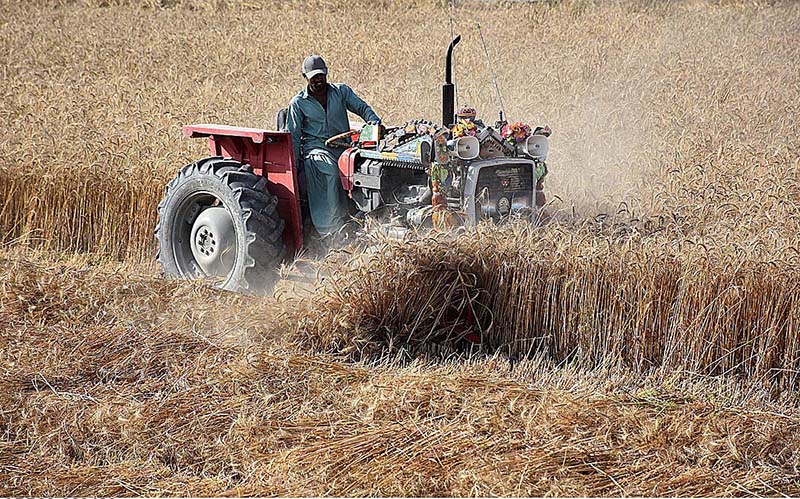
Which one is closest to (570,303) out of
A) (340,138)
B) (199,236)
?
(340,138)

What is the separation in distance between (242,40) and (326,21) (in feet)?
7.83

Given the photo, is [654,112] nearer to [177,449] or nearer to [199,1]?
[177,449]

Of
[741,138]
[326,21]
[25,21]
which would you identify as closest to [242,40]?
[326,21]

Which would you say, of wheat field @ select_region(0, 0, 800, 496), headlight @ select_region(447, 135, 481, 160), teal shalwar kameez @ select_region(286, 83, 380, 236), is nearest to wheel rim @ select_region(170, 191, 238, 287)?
wheat field @ select_region(0, 0, 800, 496)

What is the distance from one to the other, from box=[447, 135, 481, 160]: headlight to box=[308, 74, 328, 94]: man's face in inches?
51.7

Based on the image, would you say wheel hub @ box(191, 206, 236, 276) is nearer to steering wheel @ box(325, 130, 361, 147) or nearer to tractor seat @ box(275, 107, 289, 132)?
tractor seat @ box(275, 107, 289, 132)

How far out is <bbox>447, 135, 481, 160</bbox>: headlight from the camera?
238 inches

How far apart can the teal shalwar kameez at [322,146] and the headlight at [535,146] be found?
1.13 m

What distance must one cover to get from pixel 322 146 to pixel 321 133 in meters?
0.10

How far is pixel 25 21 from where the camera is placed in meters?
21.1

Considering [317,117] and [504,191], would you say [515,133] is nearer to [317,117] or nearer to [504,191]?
[504,191]

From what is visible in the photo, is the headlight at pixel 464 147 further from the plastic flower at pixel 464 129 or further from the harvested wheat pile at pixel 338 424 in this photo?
the harvested wheat pile at pixel 338 424

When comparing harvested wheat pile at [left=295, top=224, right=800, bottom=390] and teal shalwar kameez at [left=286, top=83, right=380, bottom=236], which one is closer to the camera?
harvested wheat pile at [left=295, top=224, right=800, bottom=390]

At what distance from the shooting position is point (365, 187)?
653 cm
